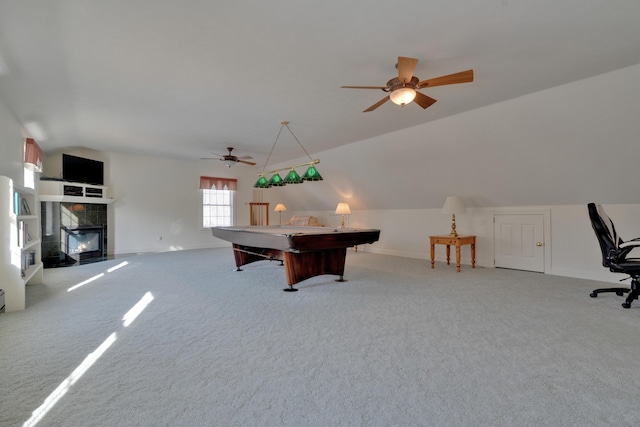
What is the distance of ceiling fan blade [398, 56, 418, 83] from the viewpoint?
229 centimetres

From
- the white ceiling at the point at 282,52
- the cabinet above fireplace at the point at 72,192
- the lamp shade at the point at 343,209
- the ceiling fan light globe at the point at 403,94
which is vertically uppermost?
the white ceiling at the point at 282,52

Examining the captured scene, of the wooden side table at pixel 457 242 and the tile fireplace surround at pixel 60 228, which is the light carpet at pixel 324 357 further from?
the tile fireplace surround at pixel 60 228

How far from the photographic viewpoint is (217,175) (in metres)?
8.44

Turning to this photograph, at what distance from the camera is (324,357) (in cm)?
206

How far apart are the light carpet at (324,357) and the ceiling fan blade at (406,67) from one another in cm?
207

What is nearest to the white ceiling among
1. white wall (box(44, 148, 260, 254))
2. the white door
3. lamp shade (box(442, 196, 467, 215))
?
lamp shade (box(442, 196, 467, 215))

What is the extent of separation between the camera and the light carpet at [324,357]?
150 cm

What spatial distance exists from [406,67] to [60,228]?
7224 mm

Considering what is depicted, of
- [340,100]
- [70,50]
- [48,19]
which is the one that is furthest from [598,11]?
[70,50]

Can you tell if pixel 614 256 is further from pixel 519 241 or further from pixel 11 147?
pixel 11 147

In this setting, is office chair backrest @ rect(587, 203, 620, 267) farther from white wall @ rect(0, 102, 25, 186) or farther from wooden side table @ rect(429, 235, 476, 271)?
white wall @ rect(0, 102, 25, 186)

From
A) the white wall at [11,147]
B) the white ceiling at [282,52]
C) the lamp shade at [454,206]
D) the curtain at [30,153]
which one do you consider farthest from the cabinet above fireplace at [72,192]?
the lamp shade at [454,206]

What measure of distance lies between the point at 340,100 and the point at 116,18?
2.32 m

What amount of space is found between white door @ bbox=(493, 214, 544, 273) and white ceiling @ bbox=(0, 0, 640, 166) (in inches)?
90.8
